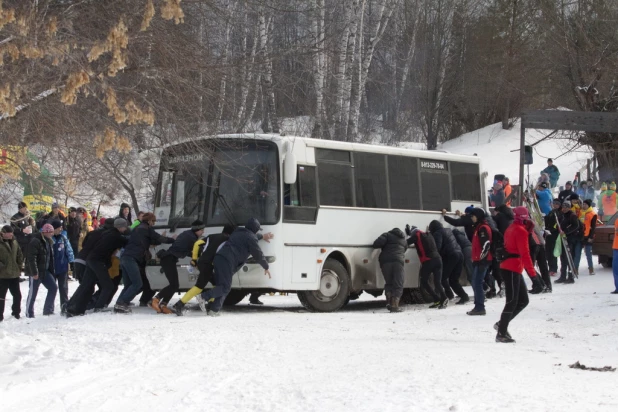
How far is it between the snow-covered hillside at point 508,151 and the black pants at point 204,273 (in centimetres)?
2720

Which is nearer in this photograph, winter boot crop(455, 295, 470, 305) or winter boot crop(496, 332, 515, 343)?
winter boot crop(496, 332, 515, 343)

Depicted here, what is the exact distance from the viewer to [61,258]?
17.4m

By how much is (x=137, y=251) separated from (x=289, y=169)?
2.90m

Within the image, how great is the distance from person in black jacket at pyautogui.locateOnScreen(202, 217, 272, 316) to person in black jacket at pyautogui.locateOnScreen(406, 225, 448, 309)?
11.8 ft

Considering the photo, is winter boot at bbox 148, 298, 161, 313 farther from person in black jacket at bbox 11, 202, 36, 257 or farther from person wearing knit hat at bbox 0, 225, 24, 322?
person in black jacket at bbox 11, 202, 36, 257

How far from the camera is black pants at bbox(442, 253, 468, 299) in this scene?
17781 millimetres

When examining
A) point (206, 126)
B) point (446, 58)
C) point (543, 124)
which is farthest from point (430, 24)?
point (206, 126)

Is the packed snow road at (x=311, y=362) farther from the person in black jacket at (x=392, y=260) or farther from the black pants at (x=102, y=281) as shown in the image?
the person in black jacket at (x=392, y=260)

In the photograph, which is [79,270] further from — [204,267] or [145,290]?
[204,267]

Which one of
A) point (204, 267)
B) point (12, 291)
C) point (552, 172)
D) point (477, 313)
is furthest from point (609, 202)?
point (12, 291)

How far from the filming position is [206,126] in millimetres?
13852

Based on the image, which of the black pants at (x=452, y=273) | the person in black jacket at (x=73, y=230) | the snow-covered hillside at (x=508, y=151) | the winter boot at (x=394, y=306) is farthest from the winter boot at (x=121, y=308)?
the snow-covered hillside at (x=508, y=151)

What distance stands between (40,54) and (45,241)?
8.37m

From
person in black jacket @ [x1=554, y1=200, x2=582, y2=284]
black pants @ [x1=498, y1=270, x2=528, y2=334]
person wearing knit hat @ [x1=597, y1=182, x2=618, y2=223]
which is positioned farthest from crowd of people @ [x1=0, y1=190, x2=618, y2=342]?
person wearing knit hat @ [x1=597, y1=182, x2=618, y2=223]
